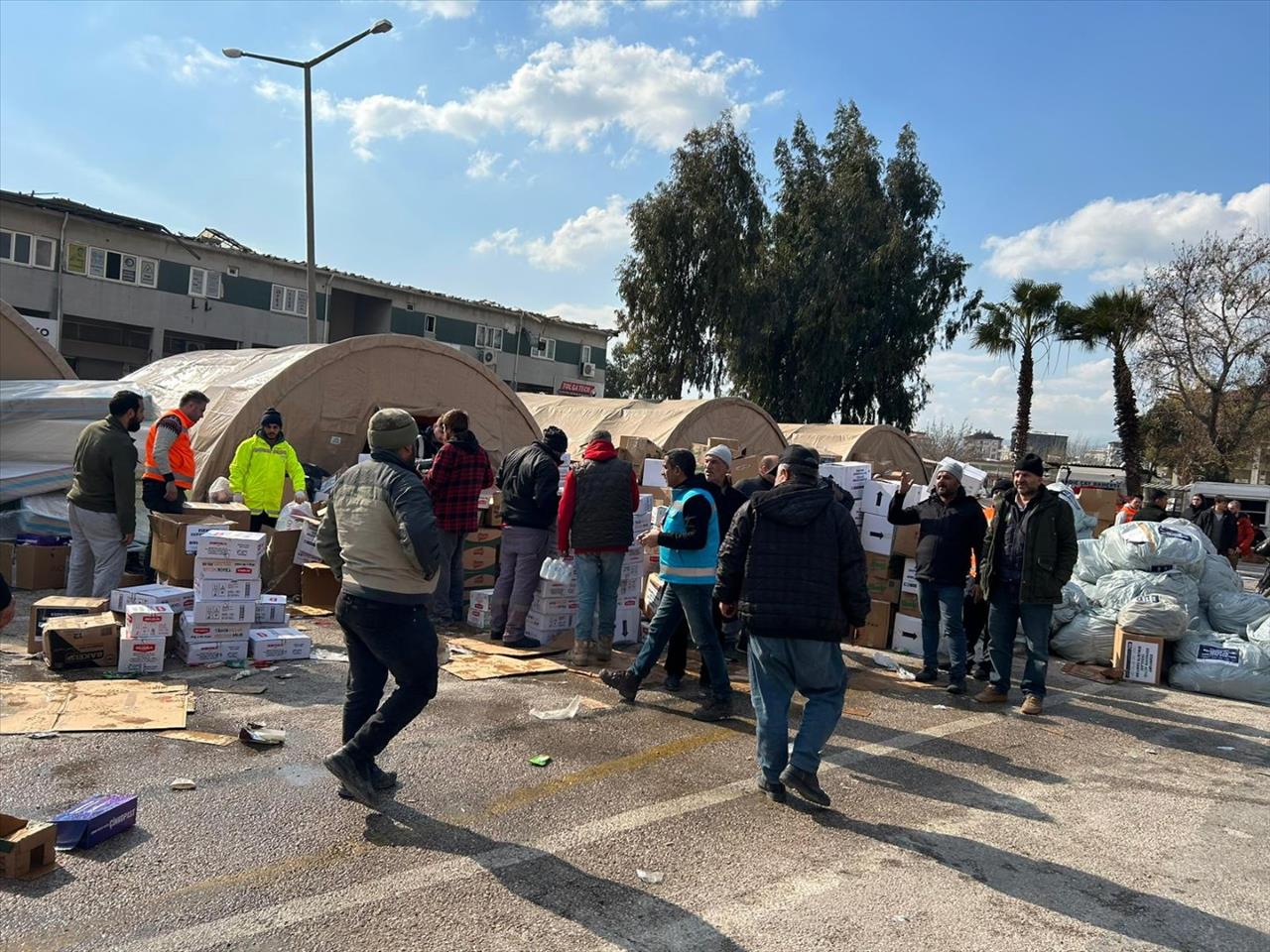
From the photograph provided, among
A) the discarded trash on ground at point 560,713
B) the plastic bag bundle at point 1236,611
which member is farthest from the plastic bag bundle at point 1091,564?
the discarded trash on ground at point 560,713

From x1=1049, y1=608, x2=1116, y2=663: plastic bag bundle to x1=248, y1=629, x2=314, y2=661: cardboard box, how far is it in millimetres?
7014

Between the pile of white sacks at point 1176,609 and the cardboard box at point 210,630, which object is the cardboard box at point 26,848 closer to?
the cardboard box at point 210,630

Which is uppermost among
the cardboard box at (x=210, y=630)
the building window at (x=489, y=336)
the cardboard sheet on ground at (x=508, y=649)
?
the building window at (x=489, y=336)

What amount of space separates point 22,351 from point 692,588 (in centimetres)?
1130

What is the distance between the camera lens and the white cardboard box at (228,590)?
6539 millimetres

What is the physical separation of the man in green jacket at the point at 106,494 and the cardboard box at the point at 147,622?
113 centimetres

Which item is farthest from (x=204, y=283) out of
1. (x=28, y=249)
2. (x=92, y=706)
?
(x=92, y=706)

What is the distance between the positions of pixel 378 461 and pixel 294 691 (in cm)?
250

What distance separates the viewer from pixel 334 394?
12.3m

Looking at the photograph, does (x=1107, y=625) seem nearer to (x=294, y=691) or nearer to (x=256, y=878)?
(x=294, y=691)

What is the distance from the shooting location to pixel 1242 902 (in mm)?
3955

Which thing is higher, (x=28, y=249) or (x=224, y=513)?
(x=28, y=249)

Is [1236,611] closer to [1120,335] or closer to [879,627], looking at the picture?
[879,627]

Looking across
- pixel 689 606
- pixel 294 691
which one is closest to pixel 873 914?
pixel 689 606
